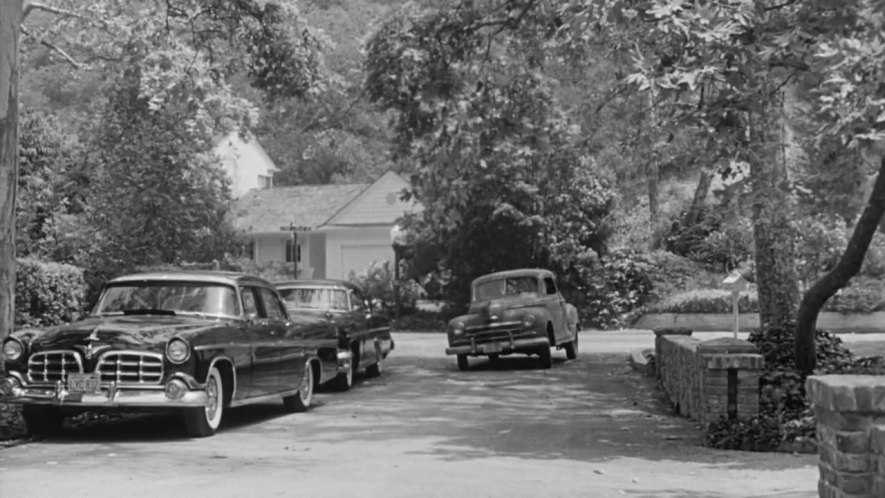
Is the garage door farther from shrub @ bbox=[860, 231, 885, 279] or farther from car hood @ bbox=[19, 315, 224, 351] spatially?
car hood @ bbox=[19, 315, 224, 351]

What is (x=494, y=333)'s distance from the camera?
808 inches

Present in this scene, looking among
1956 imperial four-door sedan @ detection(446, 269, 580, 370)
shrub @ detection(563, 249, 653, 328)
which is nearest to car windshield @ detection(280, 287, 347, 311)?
1956 imperial four-door sedan @ detection(446, 269, 580, 370)

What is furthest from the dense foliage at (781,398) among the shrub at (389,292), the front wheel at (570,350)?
the shrub at (389,292)

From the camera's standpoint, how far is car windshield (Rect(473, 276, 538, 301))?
22.3m

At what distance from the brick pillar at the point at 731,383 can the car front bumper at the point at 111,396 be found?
5.14m

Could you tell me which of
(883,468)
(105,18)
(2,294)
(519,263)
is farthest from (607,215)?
(883,468)

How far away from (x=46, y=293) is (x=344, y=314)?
1095 cm

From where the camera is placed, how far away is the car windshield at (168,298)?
12.6 m

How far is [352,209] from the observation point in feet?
164

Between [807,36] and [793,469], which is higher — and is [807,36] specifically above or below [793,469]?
above

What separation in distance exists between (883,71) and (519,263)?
26.9 meters

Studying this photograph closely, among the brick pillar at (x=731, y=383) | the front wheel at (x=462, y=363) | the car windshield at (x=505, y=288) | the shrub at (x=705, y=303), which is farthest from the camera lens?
the shrub at (x=705, y=303)

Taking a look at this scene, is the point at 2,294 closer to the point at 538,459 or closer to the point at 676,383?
the point at 538,459

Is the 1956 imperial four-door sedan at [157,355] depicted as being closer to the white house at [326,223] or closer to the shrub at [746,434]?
the shrub at [746,434]
